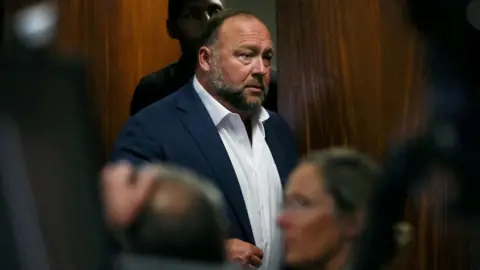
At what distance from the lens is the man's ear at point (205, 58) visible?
0.70m

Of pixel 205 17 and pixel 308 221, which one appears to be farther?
pixel 205 17

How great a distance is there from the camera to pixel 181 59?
74 cm

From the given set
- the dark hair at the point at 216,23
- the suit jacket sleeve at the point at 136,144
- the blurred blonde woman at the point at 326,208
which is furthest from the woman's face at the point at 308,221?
the dark hair at the point at 216,23

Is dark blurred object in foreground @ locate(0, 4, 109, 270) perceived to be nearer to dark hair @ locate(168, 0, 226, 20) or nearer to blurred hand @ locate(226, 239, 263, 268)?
blurred hand @ locate(226, 239, 263, 268)

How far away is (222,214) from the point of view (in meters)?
0.50

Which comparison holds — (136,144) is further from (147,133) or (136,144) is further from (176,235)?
(176,235)

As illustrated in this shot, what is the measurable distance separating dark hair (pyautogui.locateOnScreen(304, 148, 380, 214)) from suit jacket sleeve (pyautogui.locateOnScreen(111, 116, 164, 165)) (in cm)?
12

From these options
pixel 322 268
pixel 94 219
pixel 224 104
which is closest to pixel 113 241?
pixel 94 219

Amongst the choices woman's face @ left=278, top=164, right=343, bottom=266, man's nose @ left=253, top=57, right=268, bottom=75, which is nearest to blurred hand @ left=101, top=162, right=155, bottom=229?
woman's face @ left=278, top=164, right=343, bottom=266

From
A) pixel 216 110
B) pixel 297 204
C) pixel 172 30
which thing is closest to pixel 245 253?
pixel 297 204

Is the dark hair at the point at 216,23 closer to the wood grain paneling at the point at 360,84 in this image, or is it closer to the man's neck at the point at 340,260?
the wood grain paneling at the point at 360,84

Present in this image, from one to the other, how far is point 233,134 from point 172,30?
133mm

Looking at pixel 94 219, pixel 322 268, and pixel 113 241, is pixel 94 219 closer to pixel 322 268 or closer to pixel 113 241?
pixel 113 241

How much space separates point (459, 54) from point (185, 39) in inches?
13.1
